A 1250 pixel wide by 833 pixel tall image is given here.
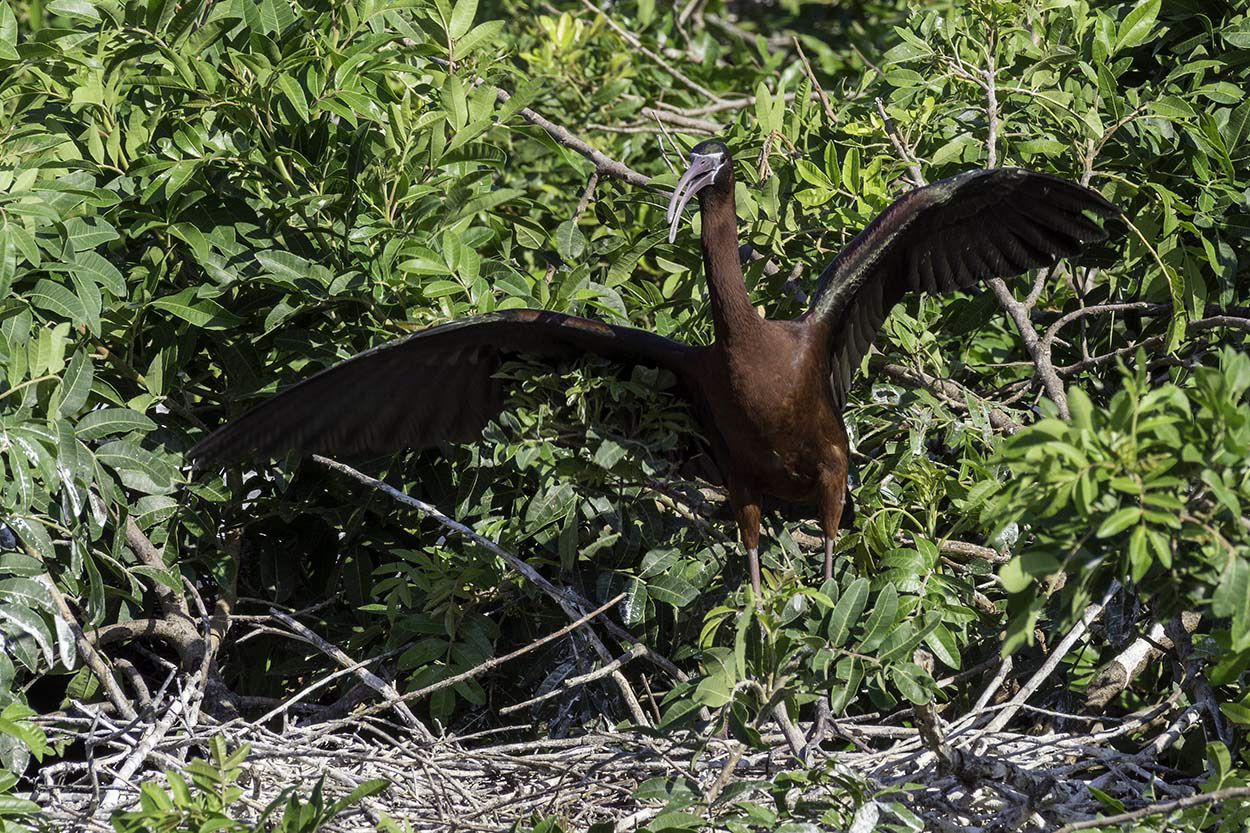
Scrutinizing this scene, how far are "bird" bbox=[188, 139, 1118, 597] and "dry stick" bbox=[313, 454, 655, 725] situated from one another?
8.4 inches

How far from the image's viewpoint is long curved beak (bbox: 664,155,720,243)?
12.7 feet

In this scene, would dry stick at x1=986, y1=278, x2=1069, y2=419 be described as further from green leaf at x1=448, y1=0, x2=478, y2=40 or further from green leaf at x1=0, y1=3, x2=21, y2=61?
green leaf at x1=0, y1=3, x2=21, y2=61

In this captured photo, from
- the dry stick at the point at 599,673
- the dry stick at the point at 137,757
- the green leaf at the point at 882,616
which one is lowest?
the dry stick at the point at 137,757

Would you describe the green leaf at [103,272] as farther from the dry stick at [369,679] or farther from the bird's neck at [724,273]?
the bird's neck at [724,273]

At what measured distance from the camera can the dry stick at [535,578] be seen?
377cm

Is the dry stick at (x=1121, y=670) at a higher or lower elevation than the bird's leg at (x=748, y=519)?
lower

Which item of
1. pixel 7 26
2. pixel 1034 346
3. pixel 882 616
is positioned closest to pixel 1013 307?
pixel 1034 346

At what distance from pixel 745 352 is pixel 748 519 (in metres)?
0.54

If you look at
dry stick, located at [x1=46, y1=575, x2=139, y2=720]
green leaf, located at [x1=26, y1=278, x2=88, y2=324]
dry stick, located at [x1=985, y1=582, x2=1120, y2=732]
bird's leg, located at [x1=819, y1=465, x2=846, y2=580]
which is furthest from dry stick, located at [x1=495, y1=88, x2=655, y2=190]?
dry stick, located at [x1=46, y1=575, x2=139, y2=720]

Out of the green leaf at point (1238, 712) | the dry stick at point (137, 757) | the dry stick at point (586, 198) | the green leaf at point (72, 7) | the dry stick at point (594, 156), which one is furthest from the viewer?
the dry stick at point (594, 156)

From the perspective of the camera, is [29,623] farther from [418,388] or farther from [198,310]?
[418,388]

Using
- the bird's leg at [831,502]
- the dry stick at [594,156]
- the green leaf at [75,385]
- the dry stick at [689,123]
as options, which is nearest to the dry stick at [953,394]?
the bird's leg at [831,502]

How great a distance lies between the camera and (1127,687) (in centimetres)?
408

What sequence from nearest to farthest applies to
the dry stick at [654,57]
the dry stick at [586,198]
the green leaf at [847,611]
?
the green leaf at [847,611] < the dry stick at [586,198] < the dry stick at [654,57]
